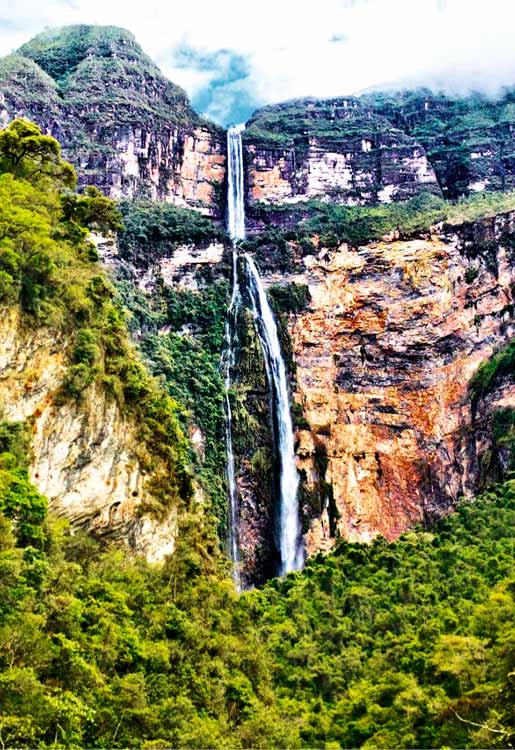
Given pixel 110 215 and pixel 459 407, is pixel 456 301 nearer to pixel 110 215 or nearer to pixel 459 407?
pixel 459 407

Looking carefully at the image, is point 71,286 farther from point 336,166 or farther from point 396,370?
point 336,166

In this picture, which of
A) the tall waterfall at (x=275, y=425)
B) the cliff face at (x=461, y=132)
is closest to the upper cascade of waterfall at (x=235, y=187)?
the tall waterfall at (x=275, y=425)

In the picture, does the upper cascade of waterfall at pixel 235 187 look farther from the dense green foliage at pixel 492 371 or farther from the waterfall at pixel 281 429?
the dense green foliage at pixel 492 371

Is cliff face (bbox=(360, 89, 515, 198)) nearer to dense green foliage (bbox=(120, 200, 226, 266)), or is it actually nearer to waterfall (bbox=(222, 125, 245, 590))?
waterfall (bbox=(222, 125, 245, 590))

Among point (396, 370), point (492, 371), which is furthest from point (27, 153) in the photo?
point (492, 371)

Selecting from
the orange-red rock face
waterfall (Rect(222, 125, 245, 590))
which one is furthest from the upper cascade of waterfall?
the orange-red rock face
